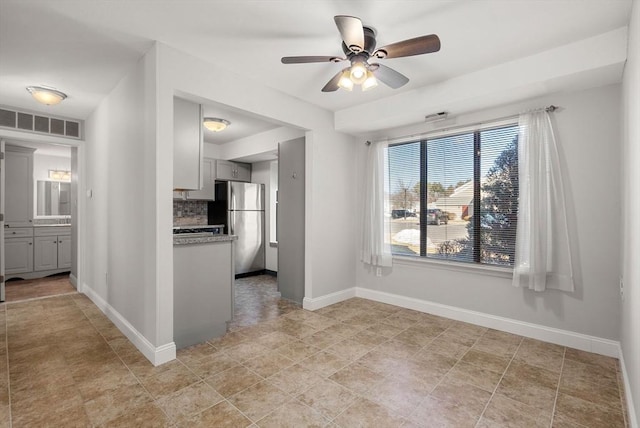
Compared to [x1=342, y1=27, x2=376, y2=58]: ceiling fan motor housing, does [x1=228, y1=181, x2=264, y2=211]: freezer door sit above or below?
below

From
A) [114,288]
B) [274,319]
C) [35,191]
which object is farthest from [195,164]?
[35,191]

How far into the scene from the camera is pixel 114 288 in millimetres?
3375

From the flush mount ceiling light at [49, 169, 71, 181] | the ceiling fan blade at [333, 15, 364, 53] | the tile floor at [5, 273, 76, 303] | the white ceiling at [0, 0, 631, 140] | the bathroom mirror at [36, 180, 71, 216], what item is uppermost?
the white ceiling at [0, 0, 631, 140]

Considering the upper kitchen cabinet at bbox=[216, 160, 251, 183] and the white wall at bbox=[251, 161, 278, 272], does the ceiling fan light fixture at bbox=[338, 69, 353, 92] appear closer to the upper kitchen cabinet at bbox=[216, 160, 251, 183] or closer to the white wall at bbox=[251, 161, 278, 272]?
the white wall at bbox=[251, 161, 278, 272]

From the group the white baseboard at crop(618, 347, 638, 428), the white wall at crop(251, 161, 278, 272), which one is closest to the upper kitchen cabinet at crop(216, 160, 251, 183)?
the white wall at crop(251, 161, 278, 272)

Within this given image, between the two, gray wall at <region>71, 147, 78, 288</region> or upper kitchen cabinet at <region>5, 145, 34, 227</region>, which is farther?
upper kitchen cabinet at <region>5, 145, 34, 227</region>

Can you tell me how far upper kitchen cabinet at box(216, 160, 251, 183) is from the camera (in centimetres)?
573

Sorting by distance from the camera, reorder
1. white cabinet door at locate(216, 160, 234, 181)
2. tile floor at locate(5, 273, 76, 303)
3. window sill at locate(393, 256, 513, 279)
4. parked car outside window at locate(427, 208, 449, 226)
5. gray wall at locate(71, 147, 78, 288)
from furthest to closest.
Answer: white cabinet door at locate(216, 160, 234, 181) → gray wall at locate(71, 147, 78, 288) → tile floor at locate(5, 273, 76, 303) → parked car outside window at locate(427, 208, 449, 226) → window sill at locate(393, 256, 513, 279)

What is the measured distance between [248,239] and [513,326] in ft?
13.8

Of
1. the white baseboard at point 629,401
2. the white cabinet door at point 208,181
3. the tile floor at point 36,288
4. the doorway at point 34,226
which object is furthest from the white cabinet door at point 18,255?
the white baseboard at point 629,401

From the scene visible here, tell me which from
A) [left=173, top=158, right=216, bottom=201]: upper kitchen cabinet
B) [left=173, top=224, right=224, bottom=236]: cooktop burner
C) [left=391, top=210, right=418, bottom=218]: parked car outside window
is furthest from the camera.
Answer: [left=173, top=158, right=216, bottom=201]: upper kitchen cabinet

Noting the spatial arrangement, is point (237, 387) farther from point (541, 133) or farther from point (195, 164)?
point (541, 133)

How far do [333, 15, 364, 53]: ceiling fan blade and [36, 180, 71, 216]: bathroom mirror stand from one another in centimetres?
701

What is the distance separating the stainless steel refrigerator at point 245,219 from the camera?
5539 mm
